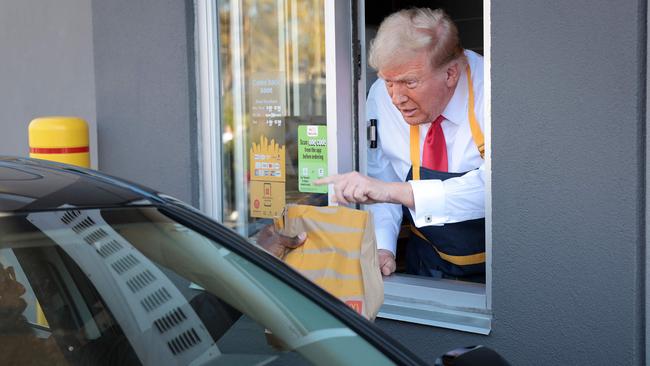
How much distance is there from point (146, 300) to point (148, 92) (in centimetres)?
317

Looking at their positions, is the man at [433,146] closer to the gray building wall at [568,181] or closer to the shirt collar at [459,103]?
the shirt collar at [459,103]

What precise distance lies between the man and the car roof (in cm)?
184

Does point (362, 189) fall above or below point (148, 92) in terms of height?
below

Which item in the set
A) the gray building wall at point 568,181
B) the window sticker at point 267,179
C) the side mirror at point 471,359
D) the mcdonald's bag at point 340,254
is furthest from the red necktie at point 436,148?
the side mirror at point 471,359

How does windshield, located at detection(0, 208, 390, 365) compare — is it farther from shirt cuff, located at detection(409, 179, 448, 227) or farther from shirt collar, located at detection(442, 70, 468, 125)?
shirt collar, located at detection(442, 70, 468, 125)

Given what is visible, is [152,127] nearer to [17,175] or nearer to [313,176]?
[313,176]

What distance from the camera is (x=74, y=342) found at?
204cm

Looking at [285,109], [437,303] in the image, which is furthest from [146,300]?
[285,109]

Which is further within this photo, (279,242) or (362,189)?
(362,189)

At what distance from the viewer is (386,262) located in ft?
14.7

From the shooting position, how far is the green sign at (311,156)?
469 centimetres

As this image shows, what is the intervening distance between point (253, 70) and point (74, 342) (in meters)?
3.13

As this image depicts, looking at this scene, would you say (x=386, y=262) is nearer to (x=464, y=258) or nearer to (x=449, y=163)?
(x=464, y=258)

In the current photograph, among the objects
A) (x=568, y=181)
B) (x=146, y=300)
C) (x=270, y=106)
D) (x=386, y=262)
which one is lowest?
(x=386, y=262)
